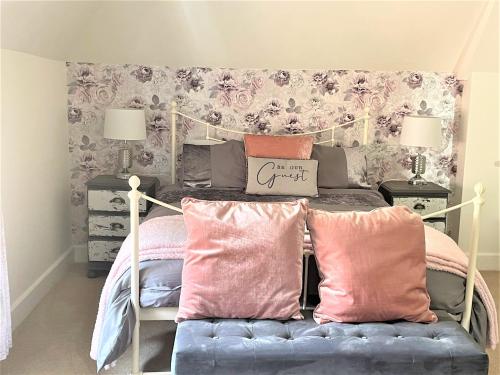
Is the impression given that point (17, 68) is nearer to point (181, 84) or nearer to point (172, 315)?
point (181, 84)

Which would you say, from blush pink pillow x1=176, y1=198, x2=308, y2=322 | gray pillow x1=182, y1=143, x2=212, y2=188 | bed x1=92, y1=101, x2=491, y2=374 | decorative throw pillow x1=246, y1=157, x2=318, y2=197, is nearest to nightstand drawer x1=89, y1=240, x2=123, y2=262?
gray pillow x1=182, y1=143, x2=212, y2=188

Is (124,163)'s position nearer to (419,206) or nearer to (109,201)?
(109,201)

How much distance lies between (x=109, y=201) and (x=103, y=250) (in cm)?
34

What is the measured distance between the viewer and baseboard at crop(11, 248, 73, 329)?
10.2ft

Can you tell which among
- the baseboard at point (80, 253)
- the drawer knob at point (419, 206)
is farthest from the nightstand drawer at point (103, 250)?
the drawer knob at point (419, 206)

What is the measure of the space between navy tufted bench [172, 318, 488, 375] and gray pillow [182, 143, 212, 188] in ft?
5.63

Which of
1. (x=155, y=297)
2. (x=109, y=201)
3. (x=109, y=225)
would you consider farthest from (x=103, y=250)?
(x=155, y=297)

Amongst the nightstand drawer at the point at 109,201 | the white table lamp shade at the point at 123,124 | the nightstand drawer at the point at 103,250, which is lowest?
the nightstand drawer at the point at 103,250

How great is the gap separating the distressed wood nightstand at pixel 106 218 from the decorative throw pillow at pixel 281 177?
74cm

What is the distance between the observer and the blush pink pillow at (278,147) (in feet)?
12.7

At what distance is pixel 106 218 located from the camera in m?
3.83

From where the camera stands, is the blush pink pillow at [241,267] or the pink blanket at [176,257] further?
the pink blanket at [176,257]

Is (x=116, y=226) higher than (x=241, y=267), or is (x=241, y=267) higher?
(x=241, y=267)

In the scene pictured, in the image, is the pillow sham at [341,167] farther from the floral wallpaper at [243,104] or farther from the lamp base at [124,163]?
the lamp base at [124,163]
